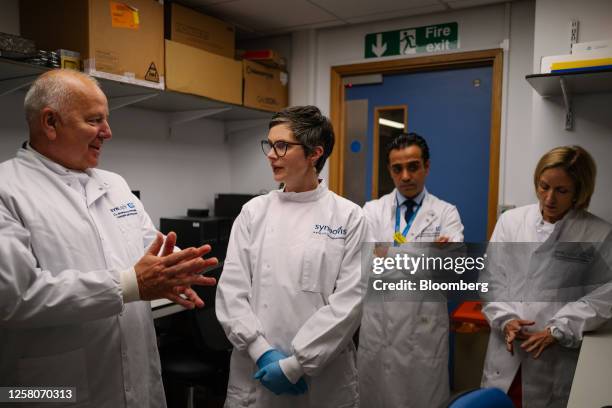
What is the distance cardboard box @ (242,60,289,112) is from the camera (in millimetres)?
3008

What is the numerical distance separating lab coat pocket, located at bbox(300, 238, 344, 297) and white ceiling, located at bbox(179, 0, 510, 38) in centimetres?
180

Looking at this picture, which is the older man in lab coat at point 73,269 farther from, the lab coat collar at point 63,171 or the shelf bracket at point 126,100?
the shelf bracket at point 126,100

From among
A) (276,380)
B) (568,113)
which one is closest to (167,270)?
(276,380)

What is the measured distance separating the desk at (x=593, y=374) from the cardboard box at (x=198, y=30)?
2424 millimetres

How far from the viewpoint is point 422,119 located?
3018 millimetres

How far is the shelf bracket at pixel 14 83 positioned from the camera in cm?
200

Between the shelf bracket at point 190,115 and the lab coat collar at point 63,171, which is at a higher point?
the shelf bracket at point 190,115

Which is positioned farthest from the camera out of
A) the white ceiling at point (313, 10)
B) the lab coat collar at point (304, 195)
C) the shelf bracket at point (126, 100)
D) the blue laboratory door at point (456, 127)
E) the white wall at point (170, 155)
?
the blue laboratory door at point (456, 127)

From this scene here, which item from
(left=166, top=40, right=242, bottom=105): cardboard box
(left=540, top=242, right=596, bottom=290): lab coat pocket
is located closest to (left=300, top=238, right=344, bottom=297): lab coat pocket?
(left=540, top=242, right=596, bottom=290): lab coat pocket

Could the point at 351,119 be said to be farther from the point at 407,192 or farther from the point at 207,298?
the point at 207,298

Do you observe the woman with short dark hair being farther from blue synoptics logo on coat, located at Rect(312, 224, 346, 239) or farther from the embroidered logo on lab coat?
the embroidered logo on lab coat

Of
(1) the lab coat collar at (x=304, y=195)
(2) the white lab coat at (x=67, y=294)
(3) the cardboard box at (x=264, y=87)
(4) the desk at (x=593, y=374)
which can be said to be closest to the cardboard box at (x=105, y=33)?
(3) the cardboard box at (x=264, y=87)

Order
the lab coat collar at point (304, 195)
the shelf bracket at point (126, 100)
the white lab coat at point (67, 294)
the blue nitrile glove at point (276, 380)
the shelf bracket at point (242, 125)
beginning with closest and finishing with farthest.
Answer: the white lab coat at point (67, 294), the blue nitrile glove at point (276, 380), the lab coat collar at point (304, 195), the shelf bracket at point (126, 100), the shelf bracket at point (242, 125)

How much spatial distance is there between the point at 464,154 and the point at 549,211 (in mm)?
1245
